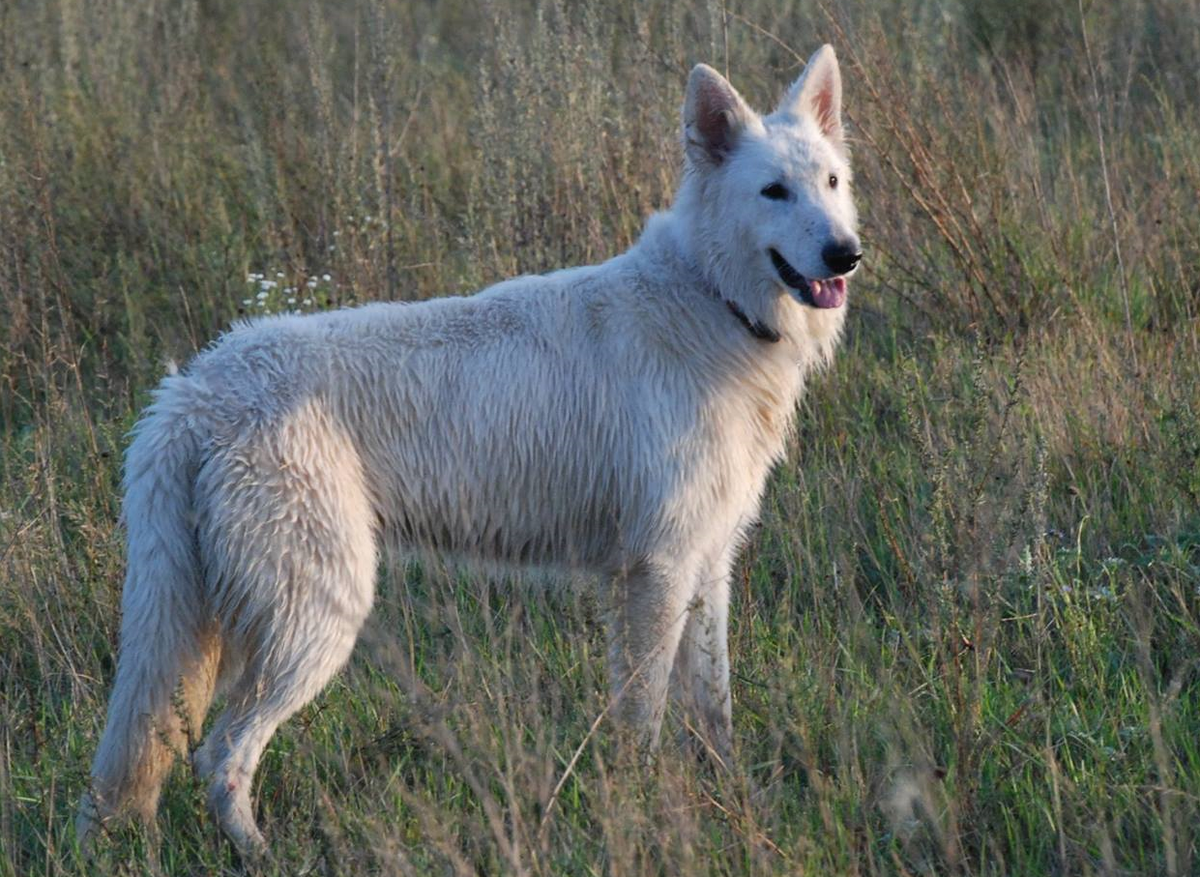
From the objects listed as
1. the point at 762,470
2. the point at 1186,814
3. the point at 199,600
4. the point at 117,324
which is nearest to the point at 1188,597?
the point at 1186,814

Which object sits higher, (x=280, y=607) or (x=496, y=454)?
(x=496, y=454)

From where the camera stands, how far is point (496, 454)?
12.9ft

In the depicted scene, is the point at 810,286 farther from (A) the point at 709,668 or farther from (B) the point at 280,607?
(B) the point at 280,607

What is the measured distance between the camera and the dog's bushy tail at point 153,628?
3471 mm

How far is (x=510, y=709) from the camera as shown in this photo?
3.87m

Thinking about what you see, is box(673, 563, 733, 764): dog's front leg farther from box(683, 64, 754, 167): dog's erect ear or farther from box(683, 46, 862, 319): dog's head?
box(683, 64, 754, 167): dog's erect ear

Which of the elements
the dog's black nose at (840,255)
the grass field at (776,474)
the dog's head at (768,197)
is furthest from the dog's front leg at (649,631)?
the dog's black nose at (840,255)

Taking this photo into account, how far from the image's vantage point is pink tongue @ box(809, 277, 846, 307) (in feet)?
12.9

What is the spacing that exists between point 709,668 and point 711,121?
1.63 m

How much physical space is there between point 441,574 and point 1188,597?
2.40 meters

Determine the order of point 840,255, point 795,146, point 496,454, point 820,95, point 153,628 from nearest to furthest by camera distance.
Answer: point 153,628
point 840,255
point 496,454
point 795,146
point 820,95

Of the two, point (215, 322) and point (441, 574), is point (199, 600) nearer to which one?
point (441, 574)

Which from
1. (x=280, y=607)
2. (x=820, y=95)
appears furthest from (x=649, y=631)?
(x=820, y=95)

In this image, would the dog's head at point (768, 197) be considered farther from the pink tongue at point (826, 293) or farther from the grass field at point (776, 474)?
the grass field at point (776, 474)
